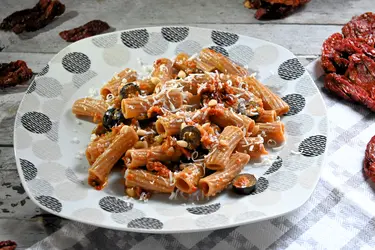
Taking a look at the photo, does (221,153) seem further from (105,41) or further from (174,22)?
(174,22)

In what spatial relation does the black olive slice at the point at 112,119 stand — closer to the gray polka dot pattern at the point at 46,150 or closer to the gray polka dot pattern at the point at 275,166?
the gray polka dot pattern at the point at 46,150

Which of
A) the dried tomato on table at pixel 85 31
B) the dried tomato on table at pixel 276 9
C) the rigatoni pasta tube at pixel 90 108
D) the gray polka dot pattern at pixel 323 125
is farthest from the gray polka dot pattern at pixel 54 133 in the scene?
the dried tomato on table at pixel 276 9

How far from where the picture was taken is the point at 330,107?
3199 millimetres

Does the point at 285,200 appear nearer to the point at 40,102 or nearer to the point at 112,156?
the point at 112,156

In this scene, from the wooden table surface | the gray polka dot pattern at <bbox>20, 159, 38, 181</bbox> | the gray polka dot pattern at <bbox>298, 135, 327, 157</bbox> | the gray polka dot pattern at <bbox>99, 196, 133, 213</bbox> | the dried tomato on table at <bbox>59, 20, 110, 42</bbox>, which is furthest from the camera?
the dried tomato on table at <bbox>59, 20, 110, 42</bbox>

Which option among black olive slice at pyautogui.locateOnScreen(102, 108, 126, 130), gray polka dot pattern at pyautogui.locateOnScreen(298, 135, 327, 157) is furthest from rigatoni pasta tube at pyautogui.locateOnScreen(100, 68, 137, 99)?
gray polka dot pattern at pyautogui.locateOnScreen(298, 135, 327, 157)

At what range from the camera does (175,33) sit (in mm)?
3324

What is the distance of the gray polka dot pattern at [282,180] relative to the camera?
2.51 metres

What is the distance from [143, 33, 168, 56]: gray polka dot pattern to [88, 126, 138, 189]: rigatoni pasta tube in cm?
76

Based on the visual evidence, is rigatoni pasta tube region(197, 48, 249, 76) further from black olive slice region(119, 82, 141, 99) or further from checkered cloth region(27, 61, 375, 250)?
checkered cloth region(27, 61, 375, 250)

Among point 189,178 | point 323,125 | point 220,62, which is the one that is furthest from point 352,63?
point 189,178

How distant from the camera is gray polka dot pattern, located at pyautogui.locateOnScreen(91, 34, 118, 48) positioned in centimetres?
327

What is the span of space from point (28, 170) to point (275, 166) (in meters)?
1.02

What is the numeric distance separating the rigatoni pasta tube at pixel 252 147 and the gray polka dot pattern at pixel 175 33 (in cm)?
88
